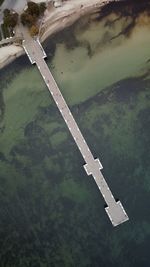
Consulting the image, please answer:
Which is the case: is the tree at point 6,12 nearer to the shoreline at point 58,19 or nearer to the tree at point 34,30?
the tree at point 34,30

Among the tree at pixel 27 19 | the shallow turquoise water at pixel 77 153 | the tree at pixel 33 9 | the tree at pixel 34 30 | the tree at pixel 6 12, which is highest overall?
the tree at pixel 6 12

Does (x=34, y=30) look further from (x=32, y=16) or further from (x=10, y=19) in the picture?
(x=10, y=19)

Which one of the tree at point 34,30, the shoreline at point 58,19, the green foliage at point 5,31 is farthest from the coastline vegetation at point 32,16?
the green foliage at point 5,31

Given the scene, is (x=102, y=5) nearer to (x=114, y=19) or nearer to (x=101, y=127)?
(x=114, y=19)

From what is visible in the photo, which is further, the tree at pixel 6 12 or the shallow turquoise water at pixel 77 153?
the tree at pixel 6 12

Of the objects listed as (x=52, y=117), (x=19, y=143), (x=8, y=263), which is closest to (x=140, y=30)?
(x=52, y=117)

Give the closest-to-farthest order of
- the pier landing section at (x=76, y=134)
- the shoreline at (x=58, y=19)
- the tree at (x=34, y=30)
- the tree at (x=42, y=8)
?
the pier landing section at (x=76, y=134), the tree at (x=34, y=30), the tree at (x=42, y=8), the shoreline at (x=58, y=19)

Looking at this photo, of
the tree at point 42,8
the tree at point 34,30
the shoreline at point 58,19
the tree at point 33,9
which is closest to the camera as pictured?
the tree at point 33,9
